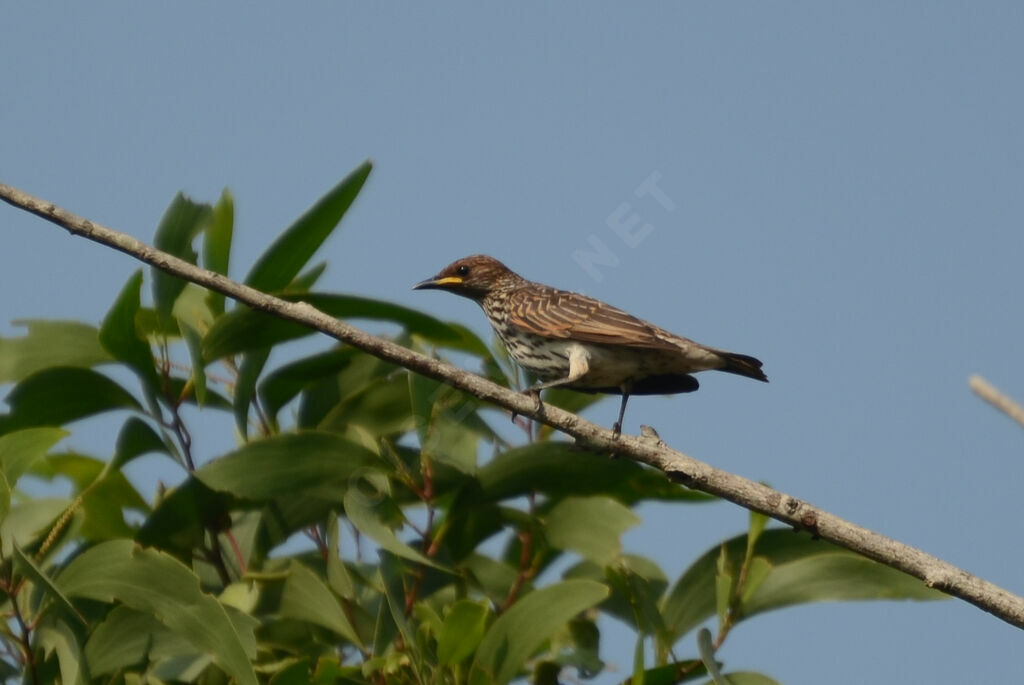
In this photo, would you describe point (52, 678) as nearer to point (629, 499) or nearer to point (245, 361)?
point (245, 361)

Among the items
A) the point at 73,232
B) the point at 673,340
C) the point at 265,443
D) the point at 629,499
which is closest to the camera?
the point at 73,232

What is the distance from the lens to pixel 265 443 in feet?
13.9

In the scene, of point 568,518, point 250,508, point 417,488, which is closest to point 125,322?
point 250,508

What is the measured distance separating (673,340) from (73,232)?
3.59 meters

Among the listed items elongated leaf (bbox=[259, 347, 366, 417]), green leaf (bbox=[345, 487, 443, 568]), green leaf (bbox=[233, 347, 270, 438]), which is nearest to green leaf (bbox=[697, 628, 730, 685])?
green leaf (bbox=[345, 487, 443, 568])

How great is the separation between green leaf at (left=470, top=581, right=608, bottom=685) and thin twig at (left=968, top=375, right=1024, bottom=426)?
1794 millimetres

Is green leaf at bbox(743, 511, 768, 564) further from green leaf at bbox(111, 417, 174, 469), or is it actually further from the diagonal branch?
green leaf at bbox(111, 417, 174, 469)

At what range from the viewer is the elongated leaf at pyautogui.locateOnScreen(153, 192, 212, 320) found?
4.56 meters

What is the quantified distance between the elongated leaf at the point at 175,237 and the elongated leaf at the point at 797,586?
1.97 m

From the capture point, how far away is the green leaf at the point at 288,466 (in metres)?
4.18

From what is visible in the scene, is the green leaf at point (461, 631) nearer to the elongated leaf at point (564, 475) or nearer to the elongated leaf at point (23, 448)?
the elongated leaf at point (564, 475)

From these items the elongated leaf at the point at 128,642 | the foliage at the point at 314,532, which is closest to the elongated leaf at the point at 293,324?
the foliage at the point at 314,532

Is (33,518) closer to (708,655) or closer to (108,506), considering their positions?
(108,506)

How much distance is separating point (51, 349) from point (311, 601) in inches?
54.4
